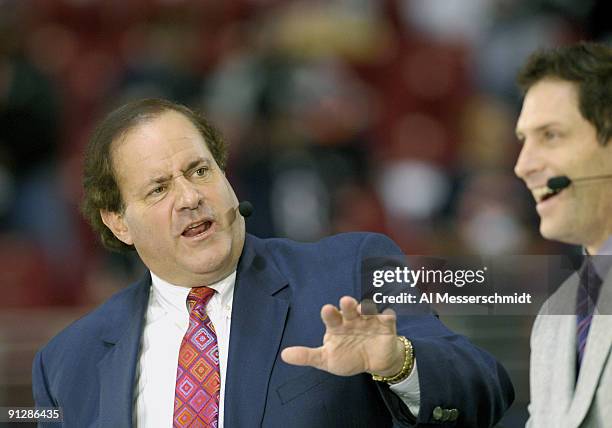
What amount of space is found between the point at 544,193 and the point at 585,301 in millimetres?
186

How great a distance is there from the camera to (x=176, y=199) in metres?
1.50

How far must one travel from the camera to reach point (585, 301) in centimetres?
133

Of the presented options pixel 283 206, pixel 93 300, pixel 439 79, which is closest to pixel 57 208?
pixel 93 300

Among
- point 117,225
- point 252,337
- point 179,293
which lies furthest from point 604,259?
point 117,225

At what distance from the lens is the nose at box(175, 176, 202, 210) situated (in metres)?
1.48

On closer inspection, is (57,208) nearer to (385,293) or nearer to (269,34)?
(269,34)

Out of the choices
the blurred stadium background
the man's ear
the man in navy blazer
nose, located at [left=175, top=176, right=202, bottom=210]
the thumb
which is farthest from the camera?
the blurred stadium background

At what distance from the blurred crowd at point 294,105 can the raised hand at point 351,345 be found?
1229 millimetres

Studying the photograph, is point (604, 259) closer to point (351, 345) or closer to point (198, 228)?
point (351, 345)

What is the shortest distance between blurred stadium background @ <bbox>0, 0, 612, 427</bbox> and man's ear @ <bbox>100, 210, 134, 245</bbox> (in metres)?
0.79

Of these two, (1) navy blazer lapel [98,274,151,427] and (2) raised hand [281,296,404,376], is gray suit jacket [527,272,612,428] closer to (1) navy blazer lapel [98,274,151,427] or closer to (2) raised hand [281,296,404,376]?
(2) raised hand [281,296,404,376]

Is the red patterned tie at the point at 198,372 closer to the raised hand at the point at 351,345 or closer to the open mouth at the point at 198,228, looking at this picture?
the open mouth at the point at 198,228

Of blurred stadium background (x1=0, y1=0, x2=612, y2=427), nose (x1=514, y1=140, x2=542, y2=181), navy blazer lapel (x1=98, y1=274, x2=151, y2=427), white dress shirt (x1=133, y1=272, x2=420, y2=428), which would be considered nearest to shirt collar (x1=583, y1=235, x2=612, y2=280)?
nose (x1=514, y1=140, x2=542, y2=181)

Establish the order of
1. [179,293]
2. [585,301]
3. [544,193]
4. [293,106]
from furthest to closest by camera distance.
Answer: [293,106] → [179,293] → [544,193] → [585,301]
